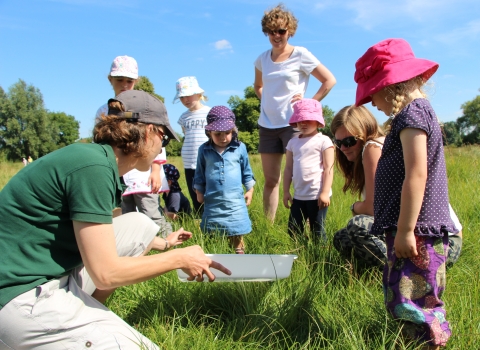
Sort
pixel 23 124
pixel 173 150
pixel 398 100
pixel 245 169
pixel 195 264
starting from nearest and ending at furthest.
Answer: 1. pixel 398 100
2. pixel 195 264
3. pixel 245 169
4. pixel 173 150
5. pixel 23 124

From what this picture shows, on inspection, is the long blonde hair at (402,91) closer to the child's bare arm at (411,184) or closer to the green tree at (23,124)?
the child's bare arm at (411,184)

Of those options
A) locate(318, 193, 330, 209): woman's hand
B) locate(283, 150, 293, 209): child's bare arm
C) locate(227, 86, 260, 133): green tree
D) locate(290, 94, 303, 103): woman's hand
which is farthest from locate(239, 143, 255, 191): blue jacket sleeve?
locate(227, 86, 260, 133): green tree

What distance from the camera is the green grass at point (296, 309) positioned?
166cm

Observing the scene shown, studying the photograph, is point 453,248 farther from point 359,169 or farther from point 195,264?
point 195,264

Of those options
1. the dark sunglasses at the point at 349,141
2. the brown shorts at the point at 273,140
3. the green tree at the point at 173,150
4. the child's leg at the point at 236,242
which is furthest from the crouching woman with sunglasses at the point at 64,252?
the green tree at the point at 173,150

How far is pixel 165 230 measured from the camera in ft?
11.4

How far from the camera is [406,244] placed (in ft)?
4.90

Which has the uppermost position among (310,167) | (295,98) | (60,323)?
(295,98)

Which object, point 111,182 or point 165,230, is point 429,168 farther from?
point 165,230

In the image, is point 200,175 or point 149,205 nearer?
point 200,175

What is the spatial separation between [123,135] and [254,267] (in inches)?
35.6

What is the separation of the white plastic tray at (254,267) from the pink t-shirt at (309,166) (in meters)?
1.21

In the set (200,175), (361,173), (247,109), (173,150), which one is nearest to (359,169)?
(361,173)

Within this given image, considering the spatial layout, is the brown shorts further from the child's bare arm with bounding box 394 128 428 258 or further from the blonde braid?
the child's bare arm with bounding box 394 128 428 258
